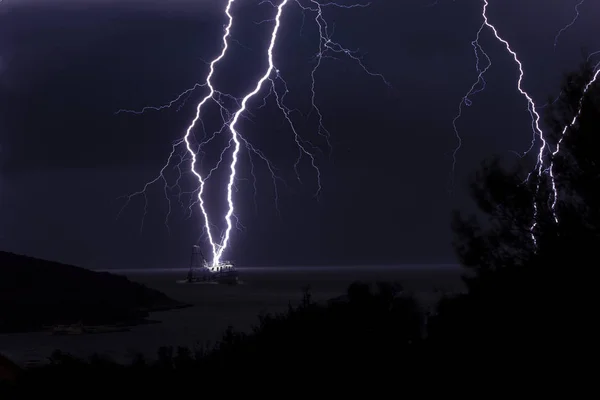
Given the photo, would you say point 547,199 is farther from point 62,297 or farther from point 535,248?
point 62,297

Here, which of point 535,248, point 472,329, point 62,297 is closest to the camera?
point 472,329

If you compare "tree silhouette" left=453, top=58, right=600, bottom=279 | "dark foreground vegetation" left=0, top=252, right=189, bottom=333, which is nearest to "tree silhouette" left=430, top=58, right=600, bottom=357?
"tree silhouette" left=453, top=58, right=600, bottom=279

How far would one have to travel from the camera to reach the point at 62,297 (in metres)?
58.4

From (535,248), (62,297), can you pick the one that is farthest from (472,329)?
(62,297)

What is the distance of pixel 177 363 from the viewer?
27.7 feet

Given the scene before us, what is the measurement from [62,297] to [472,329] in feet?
181

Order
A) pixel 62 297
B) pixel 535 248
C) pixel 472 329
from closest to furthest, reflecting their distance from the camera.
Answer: pixel 472 329
pixel 535 248
pixel 62 297

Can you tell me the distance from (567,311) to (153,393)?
12.0 ft

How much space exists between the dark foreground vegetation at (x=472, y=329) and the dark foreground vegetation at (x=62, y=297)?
4288 cm

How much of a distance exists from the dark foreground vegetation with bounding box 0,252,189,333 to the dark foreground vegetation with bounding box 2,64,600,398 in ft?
141

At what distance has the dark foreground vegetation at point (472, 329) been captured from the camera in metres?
6.35

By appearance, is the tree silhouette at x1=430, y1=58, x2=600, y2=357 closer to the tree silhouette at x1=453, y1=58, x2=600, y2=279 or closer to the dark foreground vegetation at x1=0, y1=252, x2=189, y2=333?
the tree silhouette at x1=453, y1=58, x2=600, y2=279

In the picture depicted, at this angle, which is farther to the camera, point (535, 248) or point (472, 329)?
point (535, 248)

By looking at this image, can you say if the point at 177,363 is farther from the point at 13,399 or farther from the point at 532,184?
the point at 532,184
